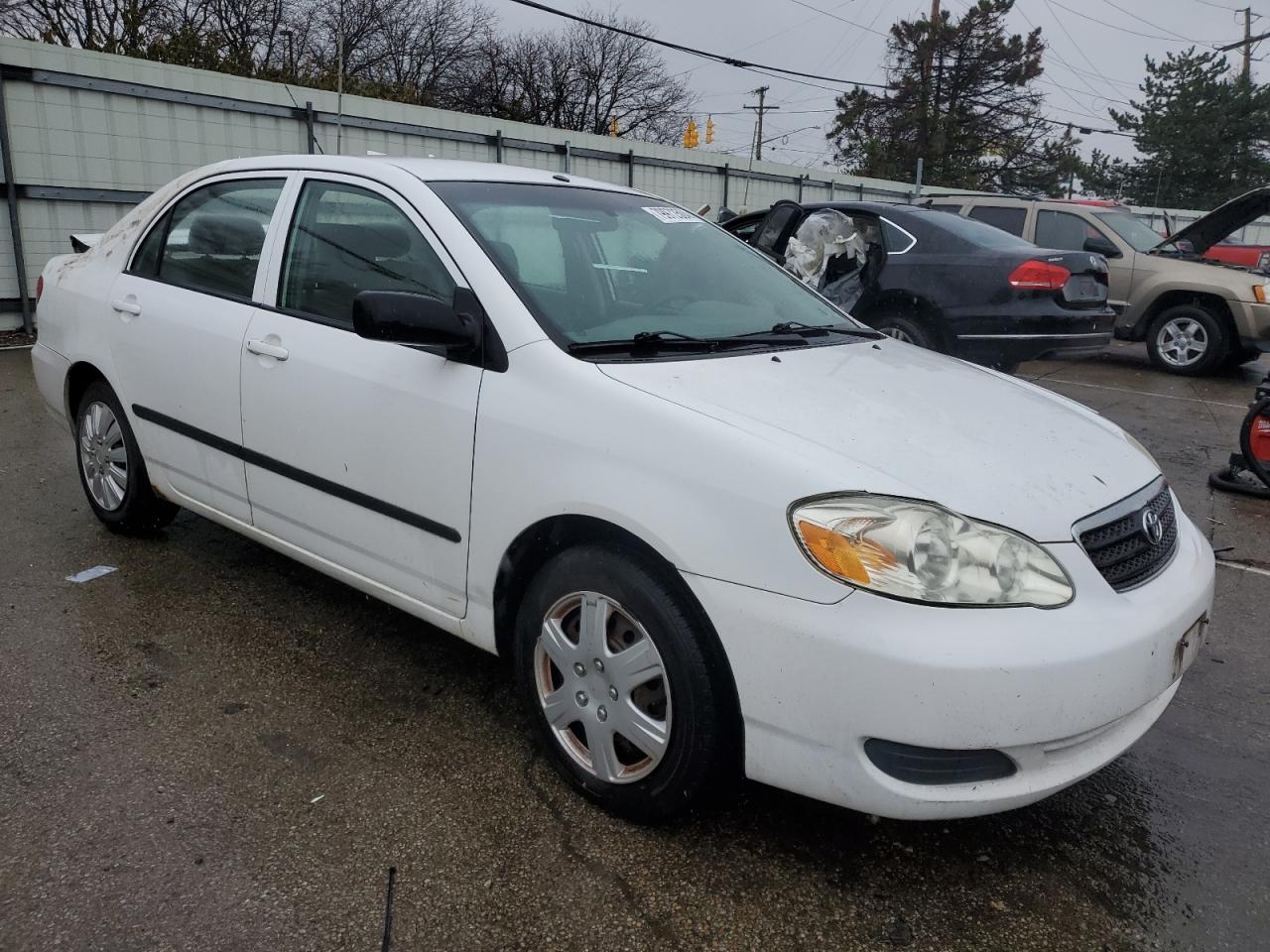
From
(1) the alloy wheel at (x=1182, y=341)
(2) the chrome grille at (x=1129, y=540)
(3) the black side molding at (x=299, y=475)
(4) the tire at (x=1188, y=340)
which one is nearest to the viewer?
(2) the chrome grille at (x=1129, y=540)

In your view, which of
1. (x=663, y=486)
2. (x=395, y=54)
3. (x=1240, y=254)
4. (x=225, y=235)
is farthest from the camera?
(x=395, y=54)

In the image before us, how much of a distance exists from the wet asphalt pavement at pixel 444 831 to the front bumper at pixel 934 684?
32 centimetres

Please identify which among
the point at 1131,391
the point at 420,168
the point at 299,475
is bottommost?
the point at 1131,391

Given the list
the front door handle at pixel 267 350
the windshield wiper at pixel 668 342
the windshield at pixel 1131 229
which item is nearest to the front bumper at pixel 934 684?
the windshield wiper at pixel 668 342

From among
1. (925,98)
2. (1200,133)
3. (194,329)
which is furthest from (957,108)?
(194,329)

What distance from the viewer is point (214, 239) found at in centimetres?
368

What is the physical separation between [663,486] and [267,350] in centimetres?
164

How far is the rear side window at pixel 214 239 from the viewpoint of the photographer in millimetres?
3482

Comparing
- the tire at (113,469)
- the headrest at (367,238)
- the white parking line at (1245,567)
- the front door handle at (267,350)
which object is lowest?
the white parking line at (1245,567)

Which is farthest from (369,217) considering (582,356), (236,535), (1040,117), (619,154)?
(1040,117)

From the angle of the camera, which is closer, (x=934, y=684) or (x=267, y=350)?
(x=934, y=684)

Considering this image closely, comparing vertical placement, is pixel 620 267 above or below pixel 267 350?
above

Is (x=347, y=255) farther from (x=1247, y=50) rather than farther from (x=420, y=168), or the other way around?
(x=1247, y=50)

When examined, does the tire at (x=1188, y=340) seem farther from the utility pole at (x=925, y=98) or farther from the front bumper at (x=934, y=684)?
the utility pole at (x=925, y=98)
